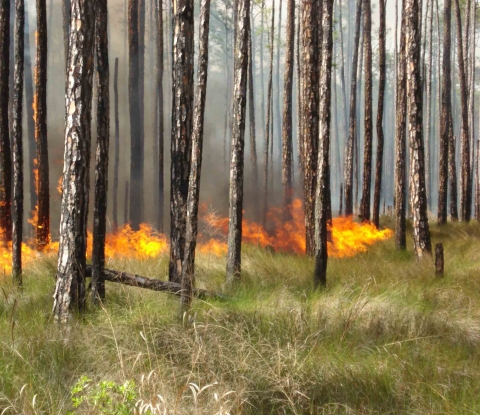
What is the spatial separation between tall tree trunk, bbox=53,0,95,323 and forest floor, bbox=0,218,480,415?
1.48 ft

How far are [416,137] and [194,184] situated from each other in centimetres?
583

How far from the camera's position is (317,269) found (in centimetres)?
900

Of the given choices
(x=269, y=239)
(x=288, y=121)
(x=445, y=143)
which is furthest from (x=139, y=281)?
(x=445, y=143)

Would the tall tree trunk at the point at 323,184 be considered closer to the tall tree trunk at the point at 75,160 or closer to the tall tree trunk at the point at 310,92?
the tall tree trunk at the point at 310,92

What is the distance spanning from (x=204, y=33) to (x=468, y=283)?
578 centimetres

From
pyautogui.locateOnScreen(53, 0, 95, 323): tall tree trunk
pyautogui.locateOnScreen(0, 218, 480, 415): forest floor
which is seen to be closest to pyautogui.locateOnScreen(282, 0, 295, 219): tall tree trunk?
pyautogui.locateOnScreen(0, 218, 480, 415): forest floor

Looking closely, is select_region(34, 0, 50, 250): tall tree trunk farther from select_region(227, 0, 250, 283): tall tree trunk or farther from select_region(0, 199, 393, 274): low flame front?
select_region(227, 0, 250, 283): tall tree trunk

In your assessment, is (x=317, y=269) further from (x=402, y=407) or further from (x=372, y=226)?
(x=372, y=226)

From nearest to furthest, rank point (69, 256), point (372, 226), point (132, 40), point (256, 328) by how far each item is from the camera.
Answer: point (256, 328) → point (69, 256) → point (372, 226) → point (132, 40)

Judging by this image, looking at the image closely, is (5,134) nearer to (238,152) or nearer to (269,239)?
(238,152)

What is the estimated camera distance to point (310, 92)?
10727 millimetres

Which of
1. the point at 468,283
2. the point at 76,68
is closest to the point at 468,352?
the point at 468,283

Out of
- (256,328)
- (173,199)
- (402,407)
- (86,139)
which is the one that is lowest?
(402,407)

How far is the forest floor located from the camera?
4.22m
